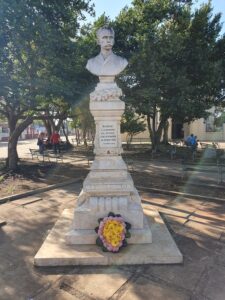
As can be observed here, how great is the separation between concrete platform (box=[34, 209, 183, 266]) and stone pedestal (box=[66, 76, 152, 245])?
179 mm

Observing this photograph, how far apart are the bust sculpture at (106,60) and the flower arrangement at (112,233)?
2578 millimetres

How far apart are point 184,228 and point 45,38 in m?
7.13

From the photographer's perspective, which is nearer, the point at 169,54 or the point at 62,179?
the point at 62,179

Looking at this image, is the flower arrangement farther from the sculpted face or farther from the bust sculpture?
the sculpted face

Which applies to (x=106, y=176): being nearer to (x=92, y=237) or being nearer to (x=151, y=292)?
(x=92, y=237)

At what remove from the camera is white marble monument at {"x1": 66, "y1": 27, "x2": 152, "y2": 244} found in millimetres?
5012

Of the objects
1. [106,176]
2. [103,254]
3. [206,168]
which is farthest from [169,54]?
[103,254]

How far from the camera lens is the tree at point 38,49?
8.74 meters

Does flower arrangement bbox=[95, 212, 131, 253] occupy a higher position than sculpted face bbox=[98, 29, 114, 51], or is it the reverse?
sculpted face bbox=[98, 29, 114, 51]

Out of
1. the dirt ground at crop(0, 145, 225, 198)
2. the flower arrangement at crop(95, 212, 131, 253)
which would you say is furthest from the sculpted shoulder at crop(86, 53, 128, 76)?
the dirt ground at crop(0, 145, 225, 198)

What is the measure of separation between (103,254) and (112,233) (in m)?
0.34

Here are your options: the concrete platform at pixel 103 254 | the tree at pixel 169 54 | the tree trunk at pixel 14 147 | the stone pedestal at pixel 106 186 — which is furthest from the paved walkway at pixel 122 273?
the tree at pixel 169 54

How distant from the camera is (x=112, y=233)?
4578 millimetres

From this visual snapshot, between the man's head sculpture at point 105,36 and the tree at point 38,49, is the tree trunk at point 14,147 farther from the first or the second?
the man's head sculpture at point 105,36
